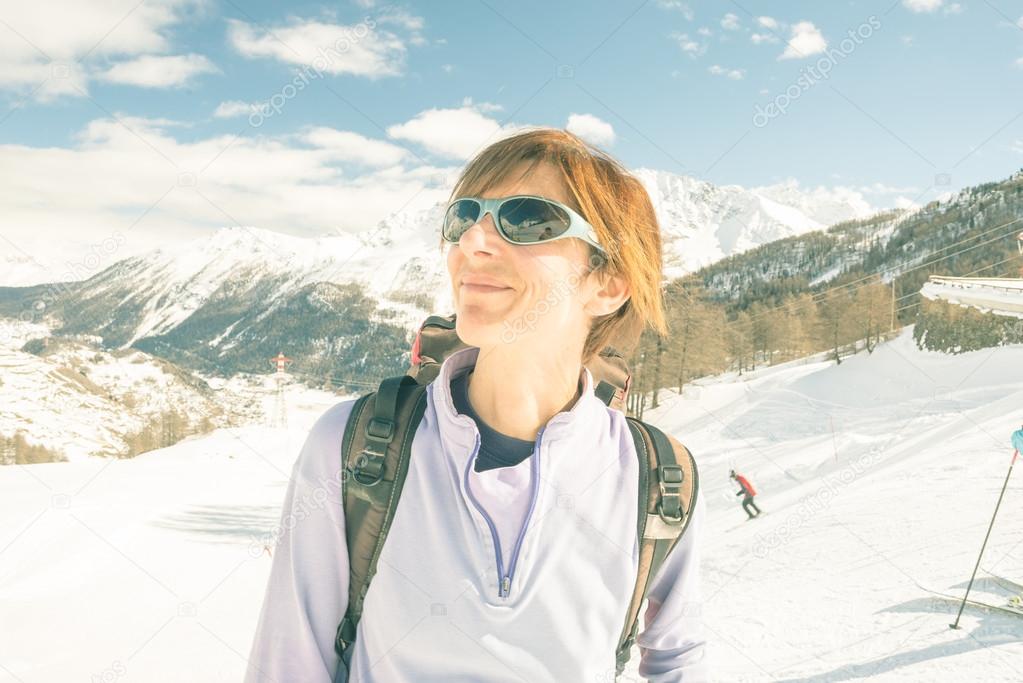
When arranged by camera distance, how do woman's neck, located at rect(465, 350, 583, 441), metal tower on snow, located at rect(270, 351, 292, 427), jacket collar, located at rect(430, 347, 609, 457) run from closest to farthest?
jacket collar, located at rect(430, 347, 609, 457)
woman's neck, located at rect(465, 350, 583, 441)
metal tower on snow, located at rect(270, 351, 292, 427)

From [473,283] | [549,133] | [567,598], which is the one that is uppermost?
[549,133]

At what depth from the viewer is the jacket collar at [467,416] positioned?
1513 millimetres

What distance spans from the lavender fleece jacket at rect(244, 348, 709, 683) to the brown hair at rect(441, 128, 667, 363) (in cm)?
44

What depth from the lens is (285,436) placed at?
6762 cm

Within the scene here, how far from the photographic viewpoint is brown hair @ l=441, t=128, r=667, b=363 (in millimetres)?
1604

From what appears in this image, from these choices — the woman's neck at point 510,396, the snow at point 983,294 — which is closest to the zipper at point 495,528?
the woman's neck at point 510,396

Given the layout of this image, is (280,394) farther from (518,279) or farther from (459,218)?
(518,279)

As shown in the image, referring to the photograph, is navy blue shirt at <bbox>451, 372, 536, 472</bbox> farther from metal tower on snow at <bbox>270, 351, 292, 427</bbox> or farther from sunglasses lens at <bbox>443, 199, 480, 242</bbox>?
metal tower on snow at <bbox>270, 351, 292, 427</bbox>

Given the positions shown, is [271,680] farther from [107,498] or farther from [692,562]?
[107,498]

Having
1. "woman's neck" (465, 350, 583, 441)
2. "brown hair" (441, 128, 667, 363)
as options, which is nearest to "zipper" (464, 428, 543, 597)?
"woman's neck" (465, 350, 583, 441)

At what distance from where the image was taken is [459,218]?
5.60 feet

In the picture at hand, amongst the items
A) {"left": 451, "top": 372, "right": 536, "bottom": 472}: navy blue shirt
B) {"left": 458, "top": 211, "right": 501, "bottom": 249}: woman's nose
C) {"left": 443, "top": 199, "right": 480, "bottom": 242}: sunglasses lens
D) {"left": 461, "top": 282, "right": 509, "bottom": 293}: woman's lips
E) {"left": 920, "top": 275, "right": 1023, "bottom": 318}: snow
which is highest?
Result: {"left": 920, "top": 275, "right": 1023, "bottom": 318}: snow

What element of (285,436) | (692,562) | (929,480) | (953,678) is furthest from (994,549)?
(285,436)

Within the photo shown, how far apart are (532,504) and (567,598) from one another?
22 cm
